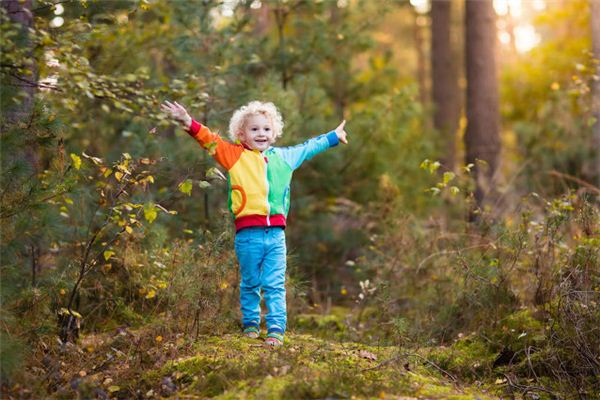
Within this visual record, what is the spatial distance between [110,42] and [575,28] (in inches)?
596

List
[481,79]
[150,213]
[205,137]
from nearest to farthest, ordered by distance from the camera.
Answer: [150,213], [205,137], [481,79]

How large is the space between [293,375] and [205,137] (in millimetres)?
1947

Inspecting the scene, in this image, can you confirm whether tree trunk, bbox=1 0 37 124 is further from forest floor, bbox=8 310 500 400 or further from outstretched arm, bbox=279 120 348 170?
outstretched arm, bbox=279 120 348 170

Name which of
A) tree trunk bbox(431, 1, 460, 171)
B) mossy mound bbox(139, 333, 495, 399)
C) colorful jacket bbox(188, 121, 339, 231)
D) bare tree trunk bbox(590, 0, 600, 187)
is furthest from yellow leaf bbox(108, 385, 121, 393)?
tree trunk bbox(431, 1, 460, 171)

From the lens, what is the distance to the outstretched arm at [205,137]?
5.14m

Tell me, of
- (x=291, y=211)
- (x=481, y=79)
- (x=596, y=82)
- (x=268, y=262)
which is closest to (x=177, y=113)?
(x=268, y=262)

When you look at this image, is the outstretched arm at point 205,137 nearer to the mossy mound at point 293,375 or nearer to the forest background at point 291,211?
the forest background at point 291,211

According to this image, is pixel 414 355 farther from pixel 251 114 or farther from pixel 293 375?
pixel 251 114

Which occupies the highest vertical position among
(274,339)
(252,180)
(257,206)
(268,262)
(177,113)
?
(177,113)

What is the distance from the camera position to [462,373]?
548 cm

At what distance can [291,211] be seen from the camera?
966 cm

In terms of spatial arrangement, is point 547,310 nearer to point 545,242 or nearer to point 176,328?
point 545,242

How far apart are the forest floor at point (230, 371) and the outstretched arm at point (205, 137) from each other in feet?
4.47

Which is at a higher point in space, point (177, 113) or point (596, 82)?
point (596, 82)
